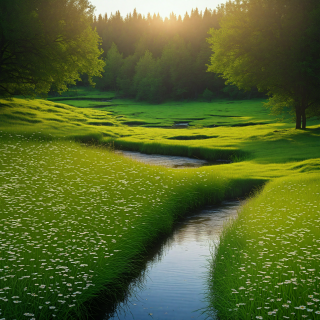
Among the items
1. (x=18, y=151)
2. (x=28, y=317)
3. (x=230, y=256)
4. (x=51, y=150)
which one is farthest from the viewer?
(x=51, y=150)

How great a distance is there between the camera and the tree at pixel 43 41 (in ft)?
108

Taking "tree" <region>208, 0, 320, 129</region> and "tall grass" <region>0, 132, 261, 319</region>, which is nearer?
"tall grass" <region>0, 132, 261, 319</region>

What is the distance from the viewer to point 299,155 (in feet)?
101

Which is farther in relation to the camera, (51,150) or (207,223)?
(51,150)

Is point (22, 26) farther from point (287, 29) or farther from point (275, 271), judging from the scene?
point (275, 271)

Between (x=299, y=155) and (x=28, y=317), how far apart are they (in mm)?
27572

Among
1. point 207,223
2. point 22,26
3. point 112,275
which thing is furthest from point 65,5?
point 112,275

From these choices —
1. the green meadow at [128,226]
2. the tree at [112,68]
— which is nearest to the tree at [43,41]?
the green meadow at [128,226]

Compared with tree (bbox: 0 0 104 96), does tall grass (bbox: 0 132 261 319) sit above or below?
below

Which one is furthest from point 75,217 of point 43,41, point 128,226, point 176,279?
point 43,41

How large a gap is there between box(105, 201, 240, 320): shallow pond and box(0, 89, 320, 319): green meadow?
0.46 m

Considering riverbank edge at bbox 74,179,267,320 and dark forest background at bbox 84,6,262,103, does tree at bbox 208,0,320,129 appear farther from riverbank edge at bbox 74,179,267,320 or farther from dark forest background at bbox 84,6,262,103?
dark forest background at bbox 84,6,262,103

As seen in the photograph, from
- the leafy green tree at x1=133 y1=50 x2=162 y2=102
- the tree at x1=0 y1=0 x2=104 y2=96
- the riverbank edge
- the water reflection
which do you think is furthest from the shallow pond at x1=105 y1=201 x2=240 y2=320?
the leafy green tree at x1=133 y1=50 x2=162 y2=102

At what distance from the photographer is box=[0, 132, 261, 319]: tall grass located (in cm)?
852
